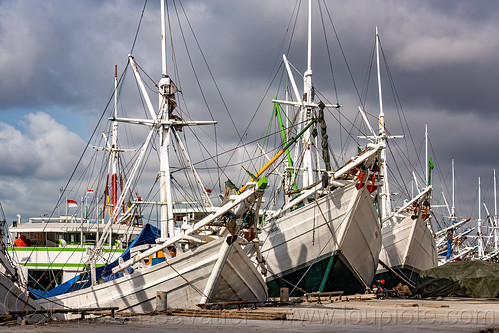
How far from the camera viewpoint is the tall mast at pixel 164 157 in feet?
80.7

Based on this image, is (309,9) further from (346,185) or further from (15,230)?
(15,230)

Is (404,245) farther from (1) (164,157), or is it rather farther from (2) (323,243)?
(1) (164,157)

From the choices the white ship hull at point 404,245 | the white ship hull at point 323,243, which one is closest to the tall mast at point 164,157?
the white ship hull at point 323,243

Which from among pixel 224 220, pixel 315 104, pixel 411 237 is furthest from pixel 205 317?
pixel 411 237

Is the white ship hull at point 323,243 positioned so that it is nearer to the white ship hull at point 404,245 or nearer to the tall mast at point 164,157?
the tall mast at point 164,157

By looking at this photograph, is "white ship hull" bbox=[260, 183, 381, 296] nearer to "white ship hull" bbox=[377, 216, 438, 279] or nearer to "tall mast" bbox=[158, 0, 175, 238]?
"tall mast" bbox=[158, 0, 175, 238]

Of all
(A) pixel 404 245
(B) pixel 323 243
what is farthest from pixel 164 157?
(A) pixel 404 245

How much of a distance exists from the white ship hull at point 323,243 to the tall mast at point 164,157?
5.49 metres

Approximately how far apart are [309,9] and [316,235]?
1517 centimetres

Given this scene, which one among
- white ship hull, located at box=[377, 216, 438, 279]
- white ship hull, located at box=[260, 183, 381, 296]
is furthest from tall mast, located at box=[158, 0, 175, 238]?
white ship hull, located at box=[377, 216, 438, 279]

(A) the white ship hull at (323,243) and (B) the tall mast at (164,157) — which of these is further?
(A) the white ship hull at (323,243)

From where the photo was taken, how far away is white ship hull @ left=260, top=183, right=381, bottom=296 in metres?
26.9

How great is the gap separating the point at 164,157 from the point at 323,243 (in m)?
8.12

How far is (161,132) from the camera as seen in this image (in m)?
26.4
